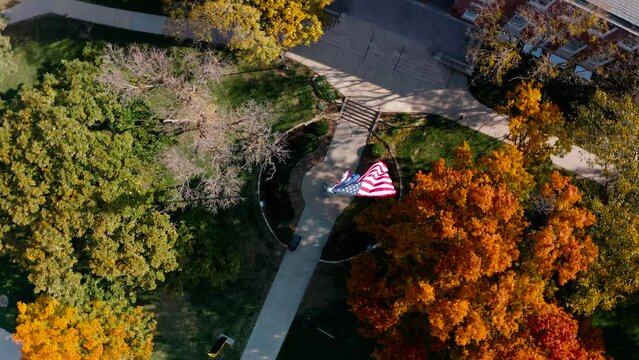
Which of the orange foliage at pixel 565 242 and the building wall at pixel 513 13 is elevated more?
the building wall at pixel 513 13

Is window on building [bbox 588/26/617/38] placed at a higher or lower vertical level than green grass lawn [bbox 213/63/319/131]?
higher

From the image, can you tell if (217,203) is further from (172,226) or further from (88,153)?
(88,153)

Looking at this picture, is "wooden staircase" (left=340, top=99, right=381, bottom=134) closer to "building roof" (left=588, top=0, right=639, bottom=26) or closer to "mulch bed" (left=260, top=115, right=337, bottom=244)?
"mulch bed" (left=260, top=115, right=337, bottom=244)

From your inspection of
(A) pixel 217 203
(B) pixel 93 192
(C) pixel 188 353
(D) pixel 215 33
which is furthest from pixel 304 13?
(C) pixel 188 353

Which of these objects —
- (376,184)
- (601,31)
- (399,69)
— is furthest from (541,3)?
(376,184)

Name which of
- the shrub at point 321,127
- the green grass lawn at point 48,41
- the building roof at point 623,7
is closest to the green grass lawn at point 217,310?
the shrub at point 321,127

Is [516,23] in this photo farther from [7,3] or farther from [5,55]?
[7,3]

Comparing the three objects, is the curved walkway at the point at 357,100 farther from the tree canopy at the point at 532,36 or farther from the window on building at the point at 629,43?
the window on building at the point at 629,43

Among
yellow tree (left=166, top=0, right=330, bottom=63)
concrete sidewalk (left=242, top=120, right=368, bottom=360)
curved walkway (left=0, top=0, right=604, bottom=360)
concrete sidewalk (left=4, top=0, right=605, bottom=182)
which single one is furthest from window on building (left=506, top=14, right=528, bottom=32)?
yellow tree (left=166, top=0, right=330, bottom=63)
